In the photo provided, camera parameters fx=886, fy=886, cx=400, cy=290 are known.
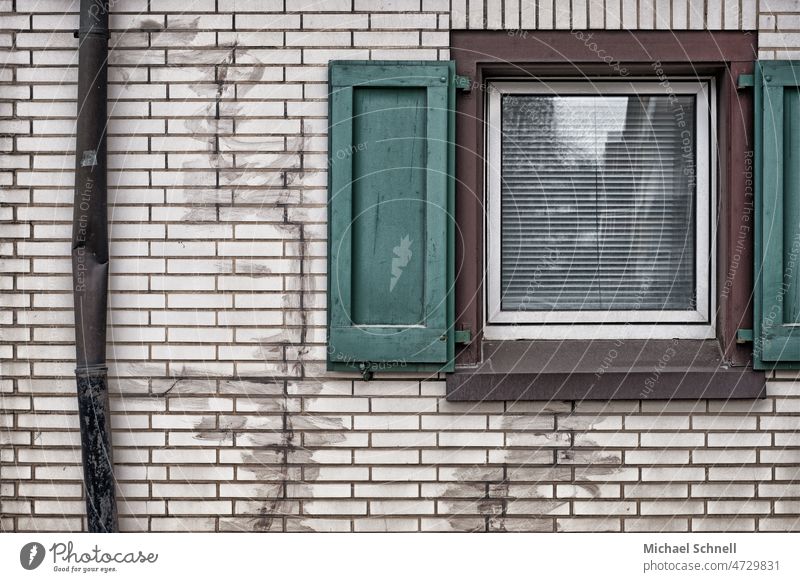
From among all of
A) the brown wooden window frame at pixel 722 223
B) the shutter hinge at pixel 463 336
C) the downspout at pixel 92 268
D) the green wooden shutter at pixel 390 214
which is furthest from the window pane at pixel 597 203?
the downspout at pixel 92 268

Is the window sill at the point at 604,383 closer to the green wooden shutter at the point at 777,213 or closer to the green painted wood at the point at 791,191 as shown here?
the green wooden shutter at the point at 777,213

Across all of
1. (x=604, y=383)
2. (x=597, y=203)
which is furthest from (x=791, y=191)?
(x=604, y=383)

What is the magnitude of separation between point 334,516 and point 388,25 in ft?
7.56

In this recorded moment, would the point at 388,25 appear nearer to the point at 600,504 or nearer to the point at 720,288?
the point at 720,288

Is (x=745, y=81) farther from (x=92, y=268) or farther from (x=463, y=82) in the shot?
(x=92, y=268)

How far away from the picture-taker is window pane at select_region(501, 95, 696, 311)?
4297mm

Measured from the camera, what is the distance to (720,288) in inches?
166

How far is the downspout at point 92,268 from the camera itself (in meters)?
4.04

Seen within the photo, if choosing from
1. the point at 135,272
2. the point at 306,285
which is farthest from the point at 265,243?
the point at 135,272

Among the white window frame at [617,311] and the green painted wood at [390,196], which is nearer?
the green painted wood at [390,196]

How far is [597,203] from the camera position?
4.30 metres

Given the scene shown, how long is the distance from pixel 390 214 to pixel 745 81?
175 centimetres

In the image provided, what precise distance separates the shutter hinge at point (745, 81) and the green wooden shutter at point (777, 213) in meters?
0.03

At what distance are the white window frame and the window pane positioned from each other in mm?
34
